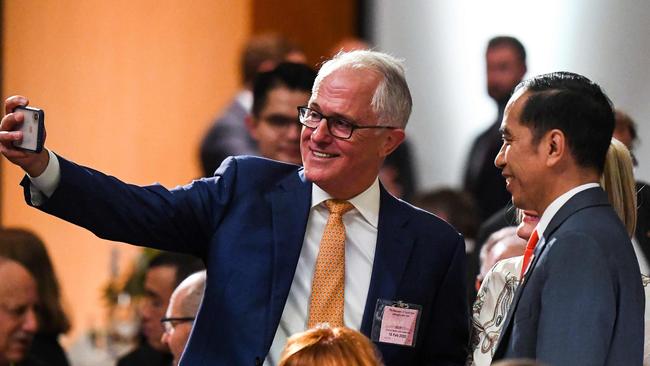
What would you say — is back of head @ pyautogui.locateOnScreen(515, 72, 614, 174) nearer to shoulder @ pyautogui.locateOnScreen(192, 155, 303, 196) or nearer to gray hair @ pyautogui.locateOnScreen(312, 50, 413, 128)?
gray hair @ pyautogui.locateOnScreen(312, 50, 413, 128)

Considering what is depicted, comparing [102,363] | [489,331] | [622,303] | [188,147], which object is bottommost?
[102,363]

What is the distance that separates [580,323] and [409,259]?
798mm

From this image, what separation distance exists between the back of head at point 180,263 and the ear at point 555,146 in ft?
7.43

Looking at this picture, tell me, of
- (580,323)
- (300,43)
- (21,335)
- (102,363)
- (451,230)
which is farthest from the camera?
(300,43)

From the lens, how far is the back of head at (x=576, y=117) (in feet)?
10.5

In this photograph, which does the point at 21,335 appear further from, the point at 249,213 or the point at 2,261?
the point at 249,213

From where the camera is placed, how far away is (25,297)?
4969 millimetres

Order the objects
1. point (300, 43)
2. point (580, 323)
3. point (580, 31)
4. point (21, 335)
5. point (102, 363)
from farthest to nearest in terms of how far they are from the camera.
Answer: point (300, 43), point (102, 363), point (580, 31), point (21, 335), point (580, 323)

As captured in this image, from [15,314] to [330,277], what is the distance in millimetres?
1626

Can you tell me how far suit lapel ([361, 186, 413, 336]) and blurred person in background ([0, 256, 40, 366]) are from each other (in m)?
1.66

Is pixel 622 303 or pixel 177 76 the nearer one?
pixel 622 303

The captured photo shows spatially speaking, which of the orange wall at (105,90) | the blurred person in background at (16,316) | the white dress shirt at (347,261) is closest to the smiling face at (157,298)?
the blurred person in background at (16,316)

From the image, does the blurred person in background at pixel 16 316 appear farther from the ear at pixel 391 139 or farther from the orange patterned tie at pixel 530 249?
the orange patterned tie at pixel 530 249

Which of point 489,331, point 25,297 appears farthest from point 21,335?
point 489,331
